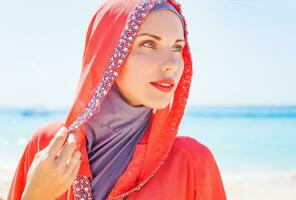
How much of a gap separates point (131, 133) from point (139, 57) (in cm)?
29

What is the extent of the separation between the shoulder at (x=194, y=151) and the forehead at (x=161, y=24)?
394mm

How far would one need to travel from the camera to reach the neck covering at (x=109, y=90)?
1.75 meters

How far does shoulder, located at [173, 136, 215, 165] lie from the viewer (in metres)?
1.85

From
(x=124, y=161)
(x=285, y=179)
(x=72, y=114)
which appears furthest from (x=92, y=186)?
(x=285, y=179)

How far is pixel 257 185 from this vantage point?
7.57 meters

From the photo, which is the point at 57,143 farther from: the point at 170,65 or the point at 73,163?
the point at 170,65

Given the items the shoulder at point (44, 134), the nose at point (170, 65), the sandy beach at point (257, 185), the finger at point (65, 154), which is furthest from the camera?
the sandy beach at point (257, 185)

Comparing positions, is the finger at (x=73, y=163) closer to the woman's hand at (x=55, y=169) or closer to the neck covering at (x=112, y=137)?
the woman's hand at (x=55, y=169)

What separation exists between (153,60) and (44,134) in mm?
561

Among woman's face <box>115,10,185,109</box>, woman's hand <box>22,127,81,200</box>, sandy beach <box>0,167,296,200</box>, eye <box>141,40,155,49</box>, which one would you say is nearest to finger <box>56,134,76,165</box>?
woman's hand <box>22,127,81,200</box>

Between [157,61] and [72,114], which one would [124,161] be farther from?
[157,61]

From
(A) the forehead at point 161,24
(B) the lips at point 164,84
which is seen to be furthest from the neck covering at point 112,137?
(A) the forehead at point 161,24

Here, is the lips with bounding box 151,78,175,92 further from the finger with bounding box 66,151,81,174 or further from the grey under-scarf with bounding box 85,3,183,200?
the finger with bounding box 66,151,81,174

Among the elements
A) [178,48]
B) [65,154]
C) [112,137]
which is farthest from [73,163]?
[178,48]
